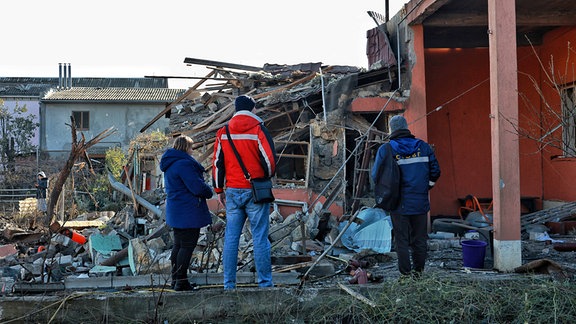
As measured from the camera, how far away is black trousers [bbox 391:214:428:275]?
5.58m

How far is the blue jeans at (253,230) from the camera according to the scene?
5.21 metres

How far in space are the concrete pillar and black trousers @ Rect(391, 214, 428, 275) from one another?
4.82ft

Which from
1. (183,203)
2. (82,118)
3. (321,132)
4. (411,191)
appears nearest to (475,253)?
(411,191)

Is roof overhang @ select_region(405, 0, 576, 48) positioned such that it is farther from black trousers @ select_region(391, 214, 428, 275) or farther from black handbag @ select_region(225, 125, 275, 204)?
black handbag @ select_region(225, 125, 275, 204)

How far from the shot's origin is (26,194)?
18.0 metres

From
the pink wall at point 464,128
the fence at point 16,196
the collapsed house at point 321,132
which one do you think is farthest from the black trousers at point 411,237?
the fence at point 16,196

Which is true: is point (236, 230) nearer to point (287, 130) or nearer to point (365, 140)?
point (365, 140)

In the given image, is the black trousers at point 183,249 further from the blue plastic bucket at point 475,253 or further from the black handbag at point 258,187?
the blue plastic bucket at point 475,253

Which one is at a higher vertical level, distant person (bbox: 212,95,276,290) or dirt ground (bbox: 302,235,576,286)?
distant person (bbox: 212,95,276,290)

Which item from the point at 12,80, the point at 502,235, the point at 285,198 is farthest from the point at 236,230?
the point at 12,80

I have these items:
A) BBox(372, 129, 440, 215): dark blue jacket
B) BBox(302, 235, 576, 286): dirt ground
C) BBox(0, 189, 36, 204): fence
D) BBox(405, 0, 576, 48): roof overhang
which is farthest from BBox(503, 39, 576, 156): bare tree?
BBox(0, 189, 36, 204): fence

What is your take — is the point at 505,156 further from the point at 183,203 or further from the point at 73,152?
the point at 73,152

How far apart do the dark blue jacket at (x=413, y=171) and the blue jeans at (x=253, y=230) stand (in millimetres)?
1308

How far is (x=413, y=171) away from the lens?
5.55m
